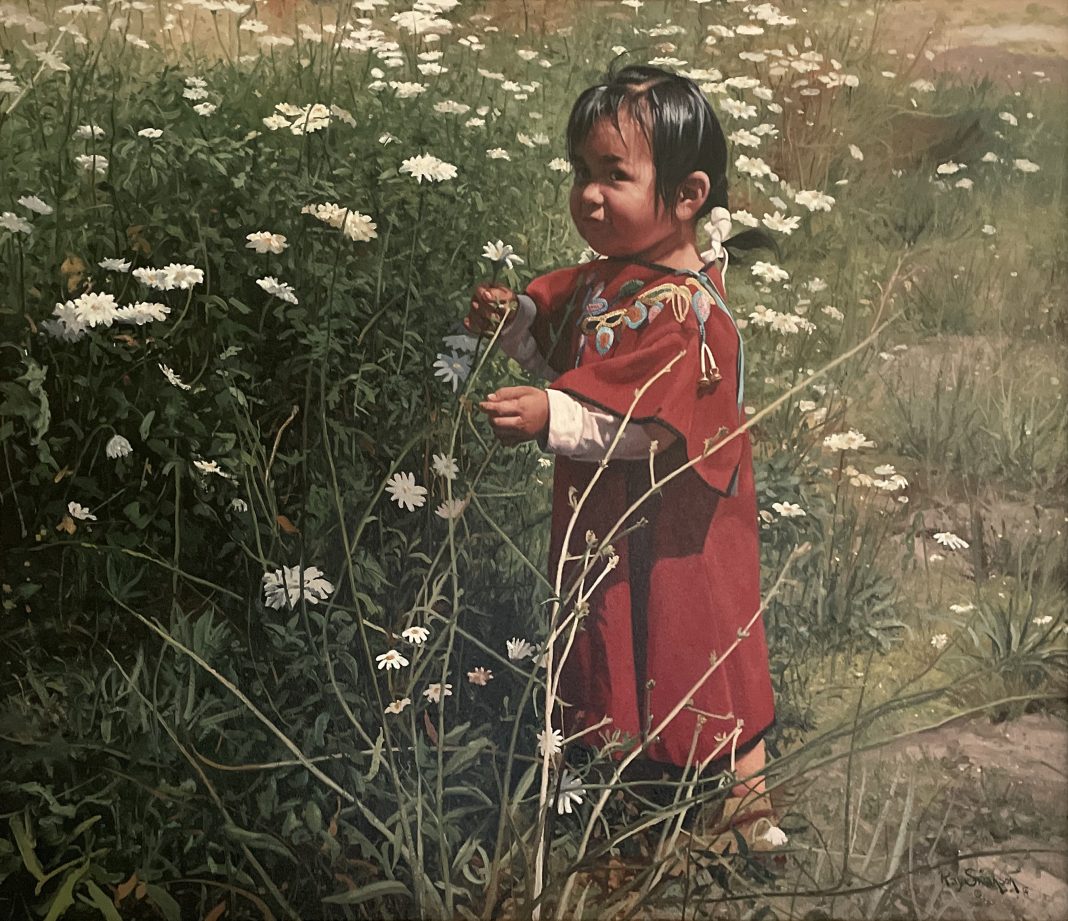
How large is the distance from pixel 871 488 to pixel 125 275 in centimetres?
100

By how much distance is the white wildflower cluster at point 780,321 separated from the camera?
1572 millimetres

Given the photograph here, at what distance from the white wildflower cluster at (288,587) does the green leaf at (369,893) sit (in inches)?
14.0

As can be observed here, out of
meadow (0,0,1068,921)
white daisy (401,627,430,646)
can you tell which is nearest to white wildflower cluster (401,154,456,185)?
meadow (0,0,1068,921)

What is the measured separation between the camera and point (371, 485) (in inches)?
60.1

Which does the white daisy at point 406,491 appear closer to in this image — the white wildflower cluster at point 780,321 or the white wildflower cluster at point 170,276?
the white wildflower cluster at point 170,276

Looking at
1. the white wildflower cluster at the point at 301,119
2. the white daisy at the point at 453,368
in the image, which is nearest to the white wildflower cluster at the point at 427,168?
the white wildflower cluster at the point at 301,119

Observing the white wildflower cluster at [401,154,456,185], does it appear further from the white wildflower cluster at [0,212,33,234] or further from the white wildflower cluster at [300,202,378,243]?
the white wildflower cluster at [0,212,33,234]

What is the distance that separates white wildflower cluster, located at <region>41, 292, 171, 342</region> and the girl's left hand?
0.42 metres

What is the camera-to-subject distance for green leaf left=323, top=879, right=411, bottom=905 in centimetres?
148

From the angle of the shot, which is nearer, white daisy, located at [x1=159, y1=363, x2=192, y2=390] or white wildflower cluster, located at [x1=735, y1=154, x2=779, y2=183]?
white daisy, located at [x1=159, y1=363, x2=192, y2=390]

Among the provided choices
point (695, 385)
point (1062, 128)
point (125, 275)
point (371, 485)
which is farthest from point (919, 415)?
point (125, 275)

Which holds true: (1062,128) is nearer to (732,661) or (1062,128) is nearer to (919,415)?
(919,415)

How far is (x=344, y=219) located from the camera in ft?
5.00
